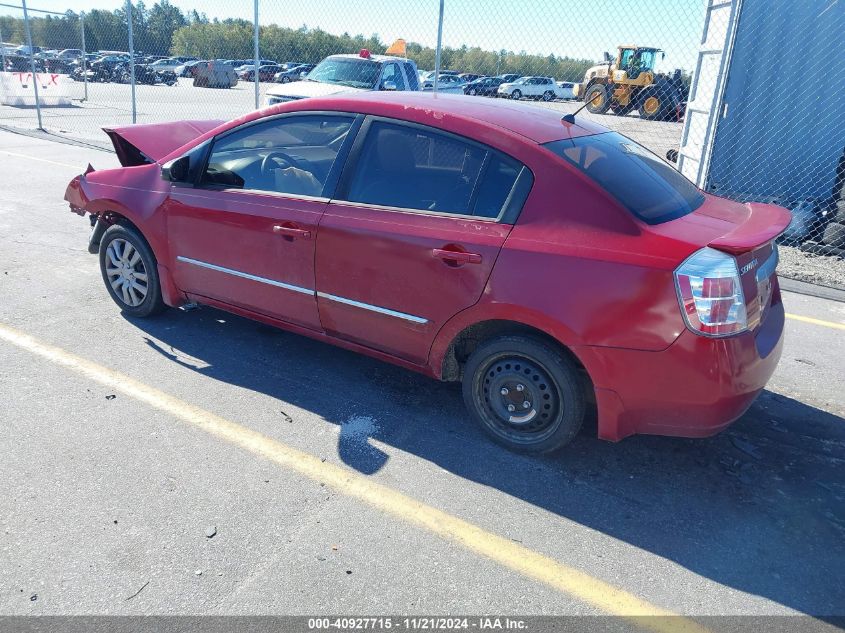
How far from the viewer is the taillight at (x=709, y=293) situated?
9.38ft

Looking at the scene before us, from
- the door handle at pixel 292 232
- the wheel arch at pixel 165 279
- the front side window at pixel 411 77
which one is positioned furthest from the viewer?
the front side window at pixel 411 77

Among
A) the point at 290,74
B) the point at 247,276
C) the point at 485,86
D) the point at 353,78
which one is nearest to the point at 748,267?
the point at 247,276

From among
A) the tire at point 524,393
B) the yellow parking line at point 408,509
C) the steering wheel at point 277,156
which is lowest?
the yellow parking line at point 408,509

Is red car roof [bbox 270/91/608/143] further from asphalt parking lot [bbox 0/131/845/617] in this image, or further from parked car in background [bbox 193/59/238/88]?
parked car in background [bbox 193/59/238/88]

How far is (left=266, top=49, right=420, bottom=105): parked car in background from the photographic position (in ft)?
38.0

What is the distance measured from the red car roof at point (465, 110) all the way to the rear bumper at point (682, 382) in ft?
4.00

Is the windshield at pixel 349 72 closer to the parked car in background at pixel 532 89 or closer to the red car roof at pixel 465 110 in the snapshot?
the red car roof at pixel 465 110

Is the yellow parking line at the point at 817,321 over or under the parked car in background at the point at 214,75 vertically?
under

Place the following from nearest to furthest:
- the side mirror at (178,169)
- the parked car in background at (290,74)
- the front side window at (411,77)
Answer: the side mirror at (178,169), the front side window at (411,77), the parked car in background at (290,74)

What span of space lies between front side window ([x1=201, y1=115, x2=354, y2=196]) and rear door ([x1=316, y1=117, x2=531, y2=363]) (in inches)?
8.1

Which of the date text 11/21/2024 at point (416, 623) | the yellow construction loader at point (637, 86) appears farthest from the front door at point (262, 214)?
the yellow construction loader at point (637, 86)

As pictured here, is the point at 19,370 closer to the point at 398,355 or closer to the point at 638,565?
the point at 398,355

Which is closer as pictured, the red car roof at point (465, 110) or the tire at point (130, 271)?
the red car roof at point (465, 110)

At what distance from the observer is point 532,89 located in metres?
37.3
